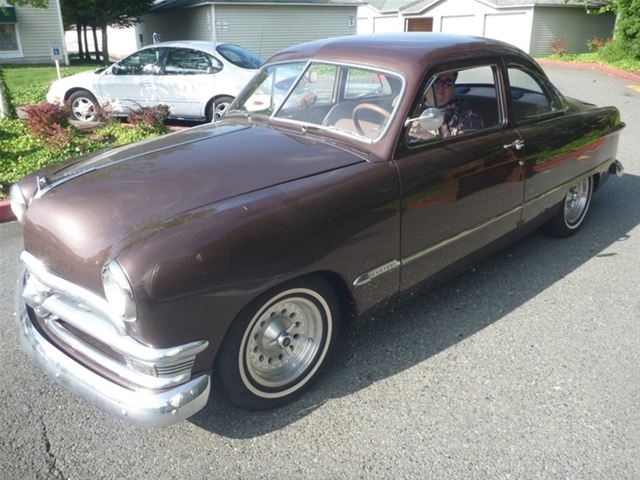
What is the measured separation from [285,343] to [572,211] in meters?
3.42

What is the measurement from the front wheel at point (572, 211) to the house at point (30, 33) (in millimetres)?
23106

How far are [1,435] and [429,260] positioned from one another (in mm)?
2509

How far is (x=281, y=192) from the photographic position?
109 inches

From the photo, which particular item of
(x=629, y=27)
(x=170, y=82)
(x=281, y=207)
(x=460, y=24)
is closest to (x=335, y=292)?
(x=281, y=207)

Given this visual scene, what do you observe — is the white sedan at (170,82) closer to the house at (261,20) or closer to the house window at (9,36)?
the house at (261,20)

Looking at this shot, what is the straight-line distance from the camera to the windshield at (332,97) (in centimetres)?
341

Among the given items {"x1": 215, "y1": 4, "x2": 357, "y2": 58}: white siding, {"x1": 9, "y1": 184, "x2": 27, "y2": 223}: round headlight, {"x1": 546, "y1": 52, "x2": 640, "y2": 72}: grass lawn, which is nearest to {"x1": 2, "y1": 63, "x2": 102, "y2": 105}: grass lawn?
{"x1": 215, "y1": 4, "x2": 357, "y2": 58}: white siding

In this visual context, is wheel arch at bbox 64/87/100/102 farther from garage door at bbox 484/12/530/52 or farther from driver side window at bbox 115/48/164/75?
garage door at bbox 484/12/530/52

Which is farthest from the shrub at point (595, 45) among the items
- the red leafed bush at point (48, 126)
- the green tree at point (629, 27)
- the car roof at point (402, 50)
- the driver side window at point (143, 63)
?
the car roof at point (402, 50)

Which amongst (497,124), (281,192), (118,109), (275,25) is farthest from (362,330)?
(275,25)

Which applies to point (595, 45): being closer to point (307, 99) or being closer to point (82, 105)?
point (82, 105)

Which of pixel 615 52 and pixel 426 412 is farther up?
pixel 615 52

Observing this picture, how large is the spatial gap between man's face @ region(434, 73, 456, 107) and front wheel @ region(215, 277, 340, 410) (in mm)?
1633

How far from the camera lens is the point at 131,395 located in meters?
2.42
